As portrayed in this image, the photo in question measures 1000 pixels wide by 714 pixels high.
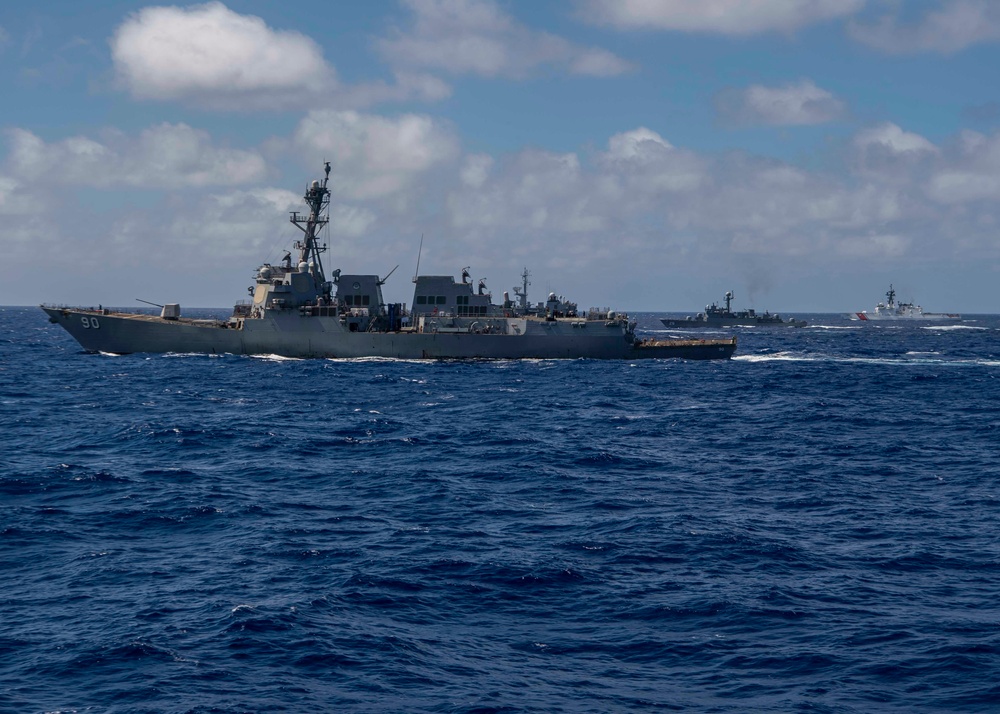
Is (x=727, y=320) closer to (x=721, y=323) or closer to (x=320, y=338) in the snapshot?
(x=721, y=323)

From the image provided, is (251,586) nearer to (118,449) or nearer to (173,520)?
(173,520)

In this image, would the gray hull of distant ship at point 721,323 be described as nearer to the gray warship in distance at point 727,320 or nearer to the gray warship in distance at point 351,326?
the gray warship in distance at point 727,320

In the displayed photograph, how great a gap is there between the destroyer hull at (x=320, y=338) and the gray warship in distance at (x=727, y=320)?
3889 inches

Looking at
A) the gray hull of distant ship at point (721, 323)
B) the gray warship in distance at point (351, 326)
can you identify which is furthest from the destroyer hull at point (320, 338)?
the gray hull of distant ship at point (721, 323)

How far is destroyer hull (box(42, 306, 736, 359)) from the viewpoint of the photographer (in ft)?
217

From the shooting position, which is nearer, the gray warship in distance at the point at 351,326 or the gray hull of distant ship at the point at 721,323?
the gray warship in distance at the point at 351,326

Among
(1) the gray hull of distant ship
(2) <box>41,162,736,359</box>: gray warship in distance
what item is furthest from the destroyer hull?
(1) the gray hull of distant ship

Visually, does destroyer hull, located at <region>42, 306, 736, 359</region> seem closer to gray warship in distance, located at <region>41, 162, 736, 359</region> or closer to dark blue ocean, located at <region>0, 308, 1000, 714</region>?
gray warship in distance, located at <region>41, 162, 736, 359</region>

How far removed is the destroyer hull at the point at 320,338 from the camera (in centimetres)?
6625

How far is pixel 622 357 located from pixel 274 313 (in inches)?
1104

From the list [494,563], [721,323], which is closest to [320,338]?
[494,563]

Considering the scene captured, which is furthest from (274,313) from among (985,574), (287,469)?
(985,574)

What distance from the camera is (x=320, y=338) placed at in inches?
2616

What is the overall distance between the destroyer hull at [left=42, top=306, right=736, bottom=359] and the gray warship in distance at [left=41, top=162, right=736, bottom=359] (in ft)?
0.25
